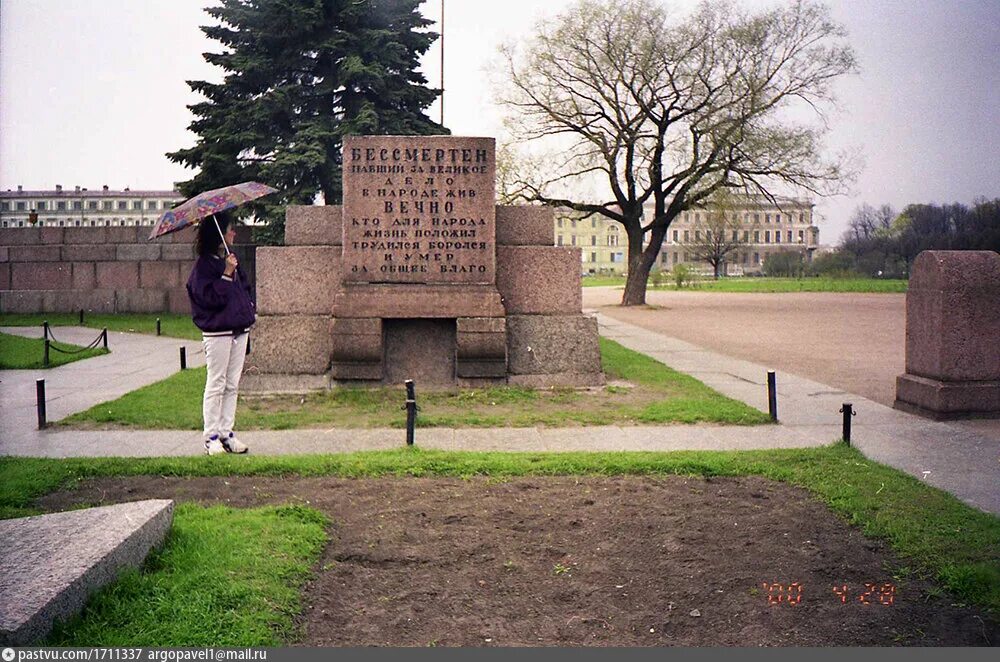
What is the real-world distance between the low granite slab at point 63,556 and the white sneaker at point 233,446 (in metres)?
2.72

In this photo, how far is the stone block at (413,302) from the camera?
10352 millimetres

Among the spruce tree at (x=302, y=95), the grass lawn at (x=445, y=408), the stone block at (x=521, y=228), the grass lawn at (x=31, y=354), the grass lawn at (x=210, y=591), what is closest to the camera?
the grass lawn at (x=210, y=591)

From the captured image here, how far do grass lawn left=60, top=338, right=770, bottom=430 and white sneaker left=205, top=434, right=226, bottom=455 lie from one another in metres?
1.15

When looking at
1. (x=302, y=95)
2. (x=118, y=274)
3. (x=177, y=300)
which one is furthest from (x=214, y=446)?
(x=118, y=274)

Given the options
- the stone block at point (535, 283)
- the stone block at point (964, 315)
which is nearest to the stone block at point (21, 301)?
the stone block at point (535, 283)

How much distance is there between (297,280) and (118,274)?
1574 cm

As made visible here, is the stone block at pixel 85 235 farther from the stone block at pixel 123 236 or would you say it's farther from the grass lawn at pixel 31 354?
the grass lawn at pixel 31 354

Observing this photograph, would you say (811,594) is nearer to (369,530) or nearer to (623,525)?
(623,525)

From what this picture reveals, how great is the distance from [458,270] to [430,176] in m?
1.19

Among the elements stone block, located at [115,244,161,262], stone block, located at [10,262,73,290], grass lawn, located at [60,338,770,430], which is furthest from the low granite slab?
stone block, located at [10,262,73,290]

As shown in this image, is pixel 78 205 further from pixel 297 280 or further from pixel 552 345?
pixel 552 345

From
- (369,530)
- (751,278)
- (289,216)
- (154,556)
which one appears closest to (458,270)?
(289,216)

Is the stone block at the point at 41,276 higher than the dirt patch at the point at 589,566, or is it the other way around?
the stone block at the point at 41,276

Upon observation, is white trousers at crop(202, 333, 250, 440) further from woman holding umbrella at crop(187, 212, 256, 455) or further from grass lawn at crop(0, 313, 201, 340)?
grass lawn at crop(0, 313, 201, 340)
